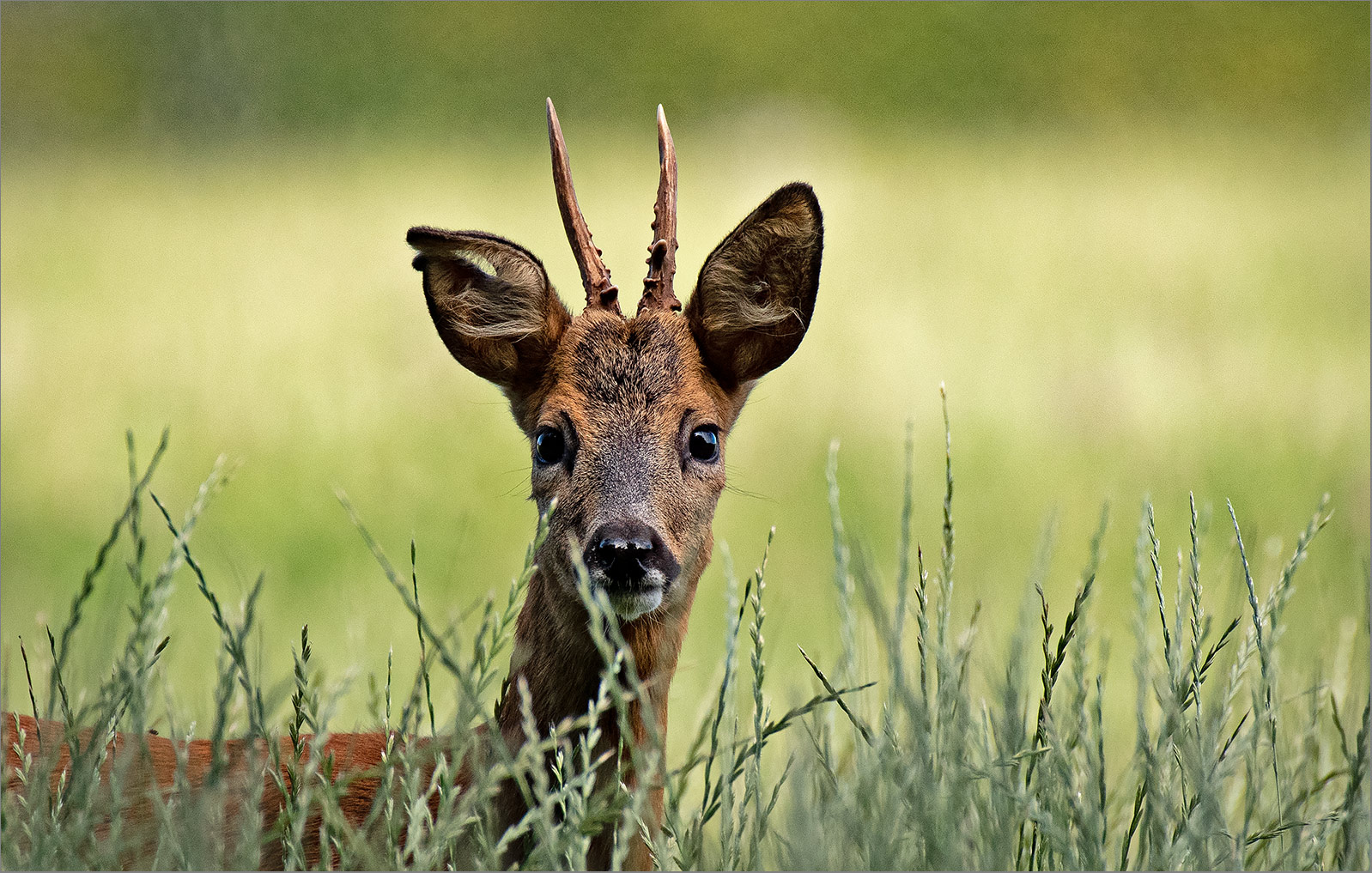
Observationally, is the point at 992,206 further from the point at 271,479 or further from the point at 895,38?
the point at 271,479

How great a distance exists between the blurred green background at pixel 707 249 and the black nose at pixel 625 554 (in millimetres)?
2353

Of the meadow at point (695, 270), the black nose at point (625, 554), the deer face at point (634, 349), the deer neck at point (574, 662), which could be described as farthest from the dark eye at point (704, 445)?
the meadow at point (695, 270)

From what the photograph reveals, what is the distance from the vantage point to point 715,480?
10.3 feet

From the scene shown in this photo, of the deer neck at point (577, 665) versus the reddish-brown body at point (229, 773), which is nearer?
the reddish-brown body at point (229, 773)

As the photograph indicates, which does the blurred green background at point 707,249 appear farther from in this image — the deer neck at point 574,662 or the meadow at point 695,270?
the deer neck at point 574,662

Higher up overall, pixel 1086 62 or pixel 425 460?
pixel 1086 62

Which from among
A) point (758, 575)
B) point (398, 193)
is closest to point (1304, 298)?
point (398, 193)

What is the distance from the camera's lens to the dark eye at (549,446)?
3092 millimetres

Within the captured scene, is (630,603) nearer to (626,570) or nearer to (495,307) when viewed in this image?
(626,570)

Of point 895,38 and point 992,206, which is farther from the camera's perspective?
point 992,206

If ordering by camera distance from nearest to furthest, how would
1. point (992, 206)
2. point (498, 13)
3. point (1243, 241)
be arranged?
point (498, 13), point (1243, 241), point (992, 206)

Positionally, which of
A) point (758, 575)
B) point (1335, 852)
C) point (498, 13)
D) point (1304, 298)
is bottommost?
point (1335, 852)

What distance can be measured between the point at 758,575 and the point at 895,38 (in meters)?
5.02

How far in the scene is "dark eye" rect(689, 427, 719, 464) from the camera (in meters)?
3.15
